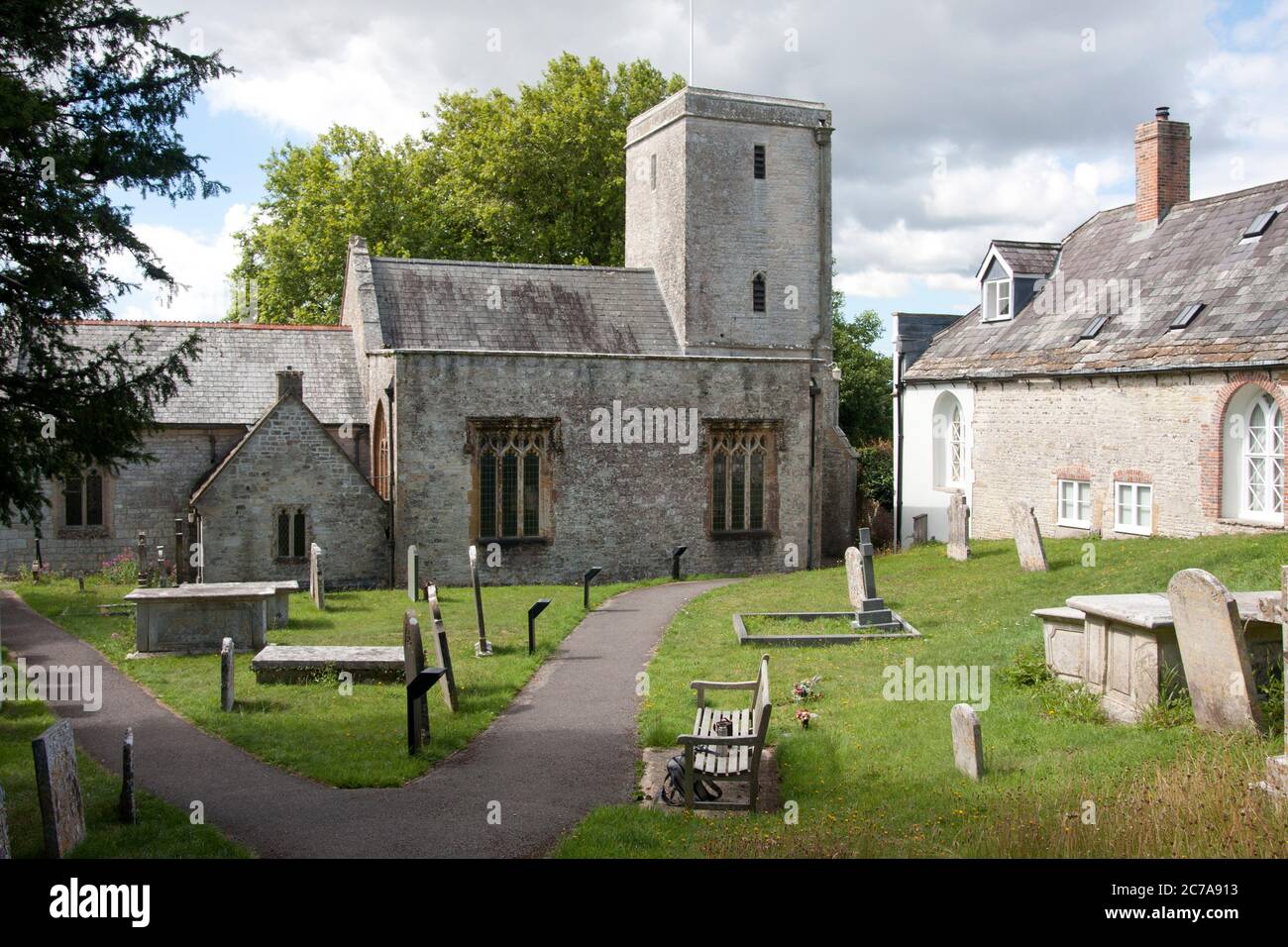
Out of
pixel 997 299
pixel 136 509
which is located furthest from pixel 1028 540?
pixel 136 509

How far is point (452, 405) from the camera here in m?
26.0

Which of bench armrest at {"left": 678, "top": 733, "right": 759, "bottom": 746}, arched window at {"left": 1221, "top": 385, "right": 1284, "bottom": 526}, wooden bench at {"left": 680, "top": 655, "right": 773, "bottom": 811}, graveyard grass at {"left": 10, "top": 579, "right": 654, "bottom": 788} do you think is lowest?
graveyard grass at {"left": 10, "top": 579, "right": 654, "bottom": 788}

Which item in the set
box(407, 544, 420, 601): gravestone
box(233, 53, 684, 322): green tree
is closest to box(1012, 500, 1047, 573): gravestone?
box(407, 544, 420, 601): gravestone

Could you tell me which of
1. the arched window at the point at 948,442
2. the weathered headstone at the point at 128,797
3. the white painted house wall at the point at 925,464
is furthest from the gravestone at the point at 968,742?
the arched window at the point at 948,442

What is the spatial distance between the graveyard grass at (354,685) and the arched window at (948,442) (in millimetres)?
11768

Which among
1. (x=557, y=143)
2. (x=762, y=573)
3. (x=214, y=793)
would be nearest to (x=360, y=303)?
(x=762, y=573)

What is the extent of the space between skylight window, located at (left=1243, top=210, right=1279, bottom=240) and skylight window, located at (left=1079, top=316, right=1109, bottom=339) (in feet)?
10.7

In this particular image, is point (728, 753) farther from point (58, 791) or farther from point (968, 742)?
point (58, 791)

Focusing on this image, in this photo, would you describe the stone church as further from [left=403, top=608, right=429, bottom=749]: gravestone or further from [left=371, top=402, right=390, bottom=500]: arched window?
[left=403, top=608, right=429, bottom=749]: gravestone

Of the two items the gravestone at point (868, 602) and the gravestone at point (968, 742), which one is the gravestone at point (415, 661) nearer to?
the gravestone at point (968, 742)

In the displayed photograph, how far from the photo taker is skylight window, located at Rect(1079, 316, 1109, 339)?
82.1 feet

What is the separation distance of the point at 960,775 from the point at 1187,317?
53.7 ft

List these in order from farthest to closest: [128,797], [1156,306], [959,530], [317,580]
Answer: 1. [959,530]
2. [1156,306]
3. [317,580]
4. [128,797]

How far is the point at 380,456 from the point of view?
27828mm
